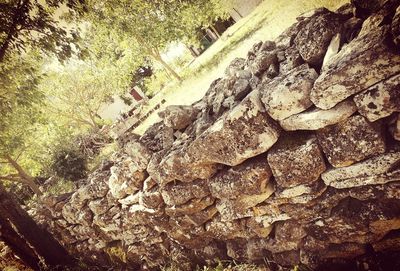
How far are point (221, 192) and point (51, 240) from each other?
5.94 m

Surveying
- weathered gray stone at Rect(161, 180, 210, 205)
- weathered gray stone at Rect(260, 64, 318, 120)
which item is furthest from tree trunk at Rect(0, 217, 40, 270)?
weathered gray stone at Rect(260, 64, 318, 120)

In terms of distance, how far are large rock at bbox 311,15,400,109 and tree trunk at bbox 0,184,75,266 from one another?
7.38m

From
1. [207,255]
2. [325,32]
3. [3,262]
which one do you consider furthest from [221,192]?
[3,262]

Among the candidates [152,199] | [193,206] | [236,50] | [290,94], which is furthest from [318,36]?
[236,50]

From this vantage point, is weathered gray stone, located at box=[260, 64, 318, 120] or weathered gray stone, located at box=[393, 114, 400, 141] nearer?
weathered gray stone, located at box=[393, 114, 400, 141]

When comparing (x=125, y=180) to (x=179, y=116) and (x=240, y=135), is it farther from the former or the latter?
(x=240, y=135)

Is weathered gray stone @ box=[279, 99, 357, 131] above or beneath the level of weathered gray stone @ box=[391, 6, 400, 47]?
beneath

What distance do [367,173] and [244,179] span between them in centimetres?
135

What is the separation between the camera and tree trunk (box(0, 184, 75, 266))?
661cm

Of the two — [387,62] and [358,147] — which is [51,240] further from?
[387,62]

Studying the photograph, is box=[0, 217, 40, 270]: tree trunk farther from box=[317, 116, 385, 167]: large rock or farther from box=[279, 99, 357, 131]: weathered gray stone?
box=[317, 116, 385, 167]: large rock

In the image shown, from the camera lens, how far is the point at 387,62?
7.21 feet

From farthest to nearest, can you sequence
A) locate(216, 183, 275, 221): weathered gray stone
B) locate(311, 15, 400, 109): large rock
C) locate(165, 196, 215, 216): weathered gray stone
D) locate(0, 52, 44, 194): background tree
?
locate(0, 52, 44, 194): background tree < locate(165, 196, 215, 216): weathered gray stone < locate(216, 183, 275, 221): weathered gray stone < locate(311, 15, 400, 109): large rock

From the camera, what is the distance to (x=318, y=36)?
296 centimetres
